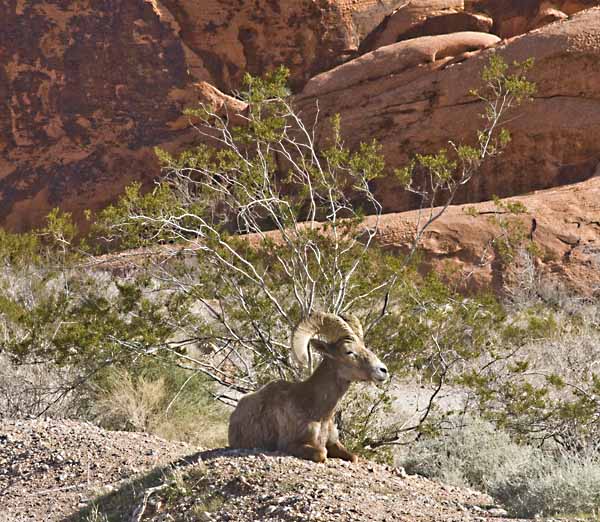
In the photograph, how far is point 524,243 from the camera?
17250 millimetres

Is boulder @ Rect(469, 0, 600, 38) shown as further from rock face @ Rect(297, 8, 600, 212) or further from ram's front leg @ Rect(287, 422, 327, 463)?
ram's front leg @ Rect(287, 422, 327, 463)

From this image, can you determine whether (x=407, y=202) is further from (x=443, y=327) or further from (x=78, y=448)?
(x=78, y=448)

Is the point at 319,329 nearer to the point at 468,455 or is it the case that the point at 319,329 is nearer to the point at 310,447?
the point at 310,447

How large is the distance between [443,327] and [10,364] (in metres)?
4.79

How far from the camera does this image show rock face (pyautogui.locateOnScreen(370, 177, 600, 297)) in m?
17.4

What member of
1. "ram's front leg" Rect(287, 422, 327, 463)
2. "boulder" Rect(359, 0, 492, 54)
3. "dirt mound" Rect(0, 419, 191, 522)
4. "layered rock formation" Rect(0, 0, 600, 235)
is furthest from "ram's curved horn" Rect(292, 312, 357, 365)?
"boulder" Rect(359, 0, 492, 54)

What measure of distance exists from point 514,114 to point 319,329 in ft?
46.6

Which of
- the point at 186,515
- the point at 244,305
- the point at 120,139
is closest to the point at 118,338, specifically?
the point at 244,305

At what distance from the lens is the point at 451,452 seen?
941 cm

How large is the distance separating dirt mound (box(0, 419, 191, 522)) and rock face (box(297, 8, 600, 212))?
13.6 metres

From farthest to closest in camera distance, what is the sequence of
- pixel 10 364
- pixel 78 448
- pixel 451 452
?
pixel 10 364, pixel 451 452, pixel 78 448

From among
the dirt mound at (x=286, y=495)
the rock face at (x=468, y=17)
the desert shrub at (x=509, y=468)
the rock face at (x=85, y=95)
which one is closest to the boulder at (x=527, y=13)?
the rock face at (x=468, y=17)

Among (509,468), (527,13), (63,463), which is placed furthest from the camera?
(527,13)

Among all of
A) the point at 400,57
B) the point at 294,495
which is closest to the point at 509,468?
the point at 294,495
